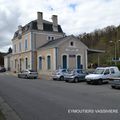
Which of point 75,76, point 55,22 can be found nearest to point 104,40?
point 55,22

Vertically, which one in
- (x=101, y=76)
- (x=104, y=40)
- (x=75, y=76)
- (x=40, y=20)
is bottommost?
(x=75, y=76)

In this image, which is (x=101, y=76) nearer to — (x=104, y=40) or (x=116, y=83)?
(x=116, y=83)

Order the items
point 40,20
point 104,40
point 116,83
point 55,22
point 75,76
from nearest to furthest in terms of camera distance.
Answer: point 116,83 < point 75,76 < point 40,20 < point 55,22 < point 104,40

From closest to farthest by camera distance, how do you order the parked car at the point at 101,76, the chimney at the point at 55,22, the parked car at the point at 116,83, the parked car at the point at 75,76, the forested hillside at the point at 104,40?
the parked car at the point at 116,83 < the parked car at the point at 101,76 < the parked car at the point at 75,76 < the chimney at the point at 55,22 < the forested hillside at the point at 104,40

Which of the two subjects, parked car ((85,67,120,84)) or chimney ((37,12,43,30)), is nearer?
parked car ((85,67,120,84))

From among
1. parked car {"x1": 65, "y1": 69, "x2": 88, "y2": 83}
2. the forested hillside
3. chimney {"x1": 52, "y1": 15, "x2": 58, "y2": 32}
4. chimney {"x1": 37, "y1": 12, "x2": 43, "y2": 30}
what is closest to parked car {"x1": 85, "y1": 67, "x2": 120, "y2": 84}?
parked car {"x1": 65, "y1": 69, "x2": 88, "y2": 83}

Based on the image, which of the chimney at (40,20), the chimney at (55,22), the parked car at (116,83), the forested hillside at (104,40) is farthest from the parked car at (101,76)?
the forested hillside at (104,40)

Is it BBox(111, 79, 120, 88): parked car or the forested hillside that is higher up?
the forested hillside

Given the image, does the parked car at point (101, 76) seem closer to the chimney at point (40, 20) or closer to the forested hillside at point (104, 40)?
the chimney at point (40, 20)

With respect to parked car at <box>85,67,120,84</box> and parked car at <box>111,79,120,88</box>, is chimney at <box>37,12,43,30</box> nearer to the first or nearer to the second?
parked car at <box>85,67,120,84</box>

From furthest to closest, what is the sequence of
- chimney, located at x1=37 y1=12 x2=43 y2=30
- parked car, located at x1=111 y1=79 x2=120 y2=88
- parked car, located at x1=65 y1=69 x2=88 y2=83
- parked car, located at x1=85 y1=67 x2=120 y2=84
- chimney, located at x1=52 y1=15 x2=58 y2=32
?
chimney, located at x1=52 y1=15 x2=58 y2=32, chimney, located at x1=37 y1=12 x2=43 y2=30, parked car, located at x1=65 y1=69 x2=88 y2=83, parked car, located at x1=85 y1=67 x2=120 y2=84, parked car, located at x1=111 y1=79 x2=120 y2=88

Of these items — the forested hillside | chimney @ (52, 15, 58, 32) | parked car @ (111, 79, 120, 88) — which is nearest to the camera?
parked car @ (111, 79, 120, 88)

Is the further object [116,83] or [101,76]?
[101,76]

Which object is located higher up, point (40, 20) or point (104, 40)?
point (104, 40)
